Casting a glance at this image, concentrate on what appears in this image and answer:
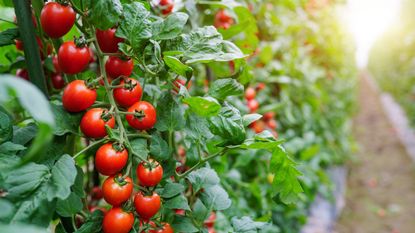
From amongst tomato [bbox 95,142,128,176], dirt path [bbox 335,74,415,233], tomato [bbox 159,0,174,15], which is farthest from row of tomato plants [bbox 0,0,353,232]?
dirt path [bbox 335,74,415,233]

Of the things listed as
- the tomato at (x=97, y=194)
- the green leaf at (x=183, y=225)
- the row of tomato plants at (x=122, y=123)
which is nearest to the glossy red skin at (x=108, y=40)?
the row of tomato plants at (x=122, y=123)

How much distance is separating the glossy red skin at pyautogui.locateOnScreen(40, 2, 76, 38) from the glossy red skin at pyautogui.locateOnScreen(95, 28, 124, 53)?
60 mm

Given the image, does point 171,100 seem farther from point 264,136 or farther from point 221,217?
point 221,217

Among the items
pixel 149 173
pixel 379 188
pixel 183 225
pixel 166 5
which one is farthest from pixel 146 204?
pixel 379 188

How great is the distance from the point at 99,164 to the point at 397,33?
886 centimetres

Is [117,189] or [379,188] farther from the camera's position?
[379,188]

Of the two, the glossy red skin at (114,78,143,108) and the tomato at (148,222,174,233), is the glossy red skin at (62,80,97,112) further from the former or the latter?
the tomato at (148,222,174,233)

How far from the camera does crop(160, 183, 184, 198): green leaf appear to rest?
0.71 m

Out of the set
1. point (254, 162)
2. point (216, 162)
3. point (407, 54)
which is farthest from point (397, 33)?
point (216, 162)

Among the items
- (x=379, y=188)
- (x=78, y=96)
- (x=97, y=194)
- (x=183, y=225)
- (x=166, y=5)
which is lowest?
(x=379, y=188)

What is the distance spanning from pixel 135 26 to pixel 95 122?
152 mm

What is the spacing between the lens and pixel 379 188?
4609 mm

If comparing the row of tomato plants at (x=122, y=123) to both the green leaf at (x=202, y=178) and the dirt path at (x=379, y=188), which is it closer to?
the green leaf at (x=202, y=178)

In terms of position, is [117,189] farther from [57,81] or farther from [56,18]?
[57,81]
